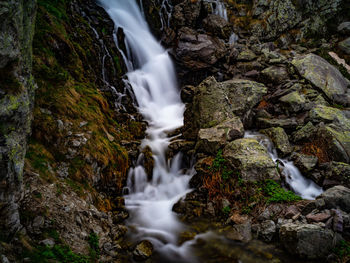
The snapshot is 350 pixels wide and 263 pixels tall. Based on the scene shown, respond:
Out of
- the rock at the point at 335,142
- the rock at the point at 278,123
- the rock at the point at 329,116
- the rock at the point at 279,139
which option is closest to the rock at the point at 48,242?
the rock at the point at 279,139

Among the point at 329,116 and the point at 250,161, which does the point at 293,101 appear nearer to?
the point at 329,116

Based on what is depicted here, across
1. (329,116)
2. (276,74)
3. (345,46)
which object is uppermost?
(345,46)

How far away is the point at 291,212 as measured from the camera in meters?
5.39

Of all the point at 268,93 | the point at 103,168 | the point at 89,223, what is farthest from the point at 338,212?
the point at 268,93

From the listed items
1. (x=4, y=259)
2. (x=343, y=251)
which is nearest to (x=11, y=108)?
A: (x=4, y=259)

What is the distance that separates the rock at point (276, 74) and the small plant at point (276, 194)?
909cm

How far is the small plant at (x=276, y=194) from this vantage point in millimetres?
6004

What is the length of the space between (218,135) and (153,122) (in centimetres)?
474

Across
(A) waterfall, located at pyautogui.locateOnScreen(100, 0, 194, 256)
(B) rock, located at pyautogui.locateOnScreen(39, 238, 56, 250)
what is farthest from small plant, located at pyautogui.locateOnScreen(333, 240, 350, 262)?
(B) rock, located at pyautogui.locateOnScreen(39, 238, 56, 250)

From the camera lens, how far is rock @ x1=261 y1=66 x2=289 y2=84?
13647mm

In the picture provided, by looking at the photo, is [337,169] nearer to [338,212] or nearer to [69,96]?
[338,212]

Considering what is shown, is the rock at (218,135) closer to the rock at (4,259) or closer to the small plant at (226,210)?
the small plant at (226,210)

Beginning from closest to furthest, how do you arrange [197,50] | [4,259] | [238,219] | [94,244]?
[4,259], [94,244], [238,219], [197,50]

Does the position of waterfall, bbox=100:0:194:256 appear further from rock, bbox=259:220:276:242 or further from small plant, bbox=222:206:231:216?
rock, bbox=259:220:276:242
